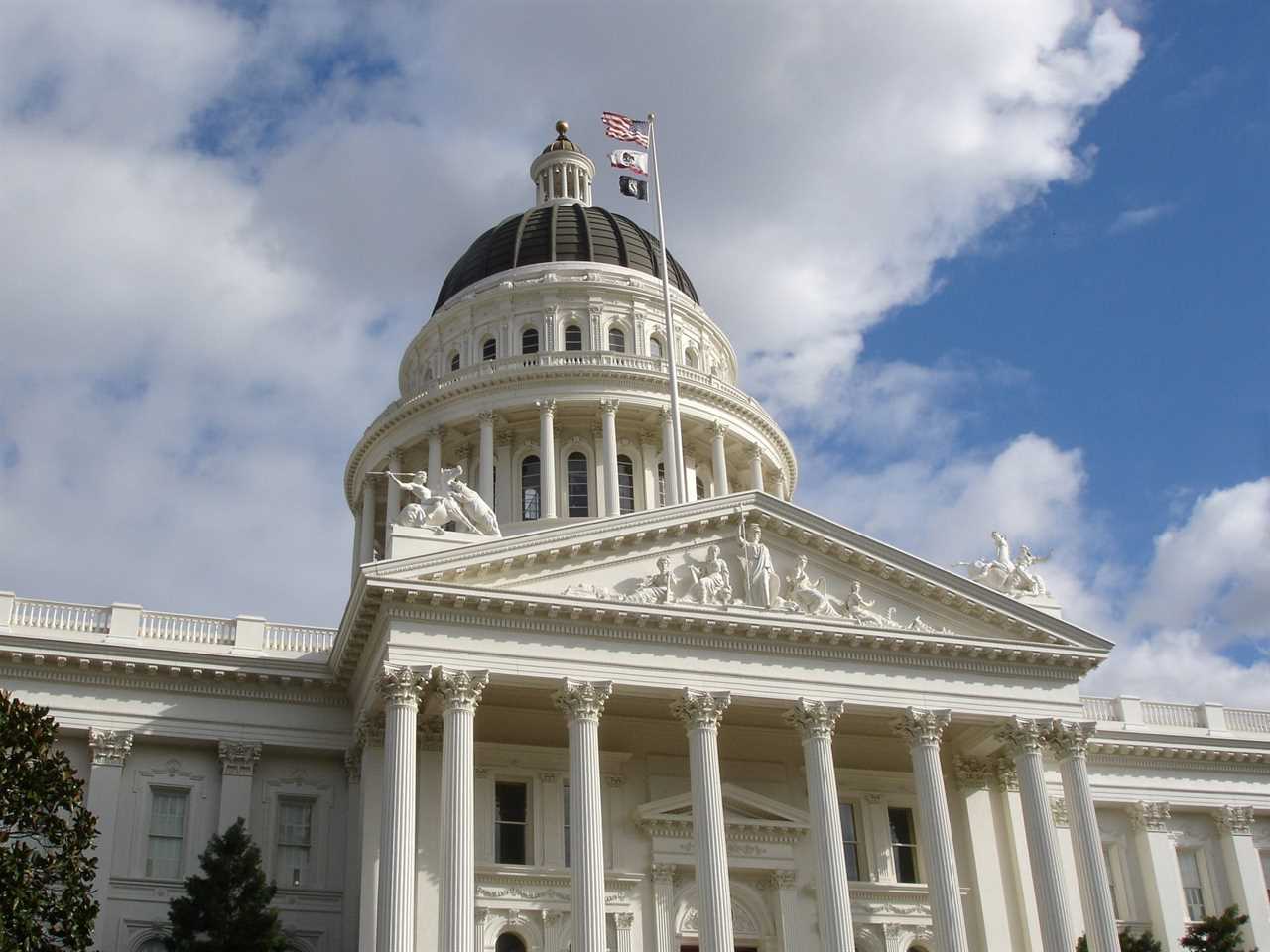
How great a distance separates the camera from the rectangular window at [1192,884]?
1652 inches

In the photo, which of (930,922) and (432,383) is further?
(432,383)

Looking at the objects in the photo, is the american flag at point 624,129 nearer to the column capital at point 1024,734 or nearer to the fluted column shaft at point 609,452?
the fluted column shaft at point 609,452

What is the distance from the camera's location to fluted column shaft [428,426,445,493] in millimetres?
51438

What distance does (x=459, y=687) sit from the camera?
102 feet

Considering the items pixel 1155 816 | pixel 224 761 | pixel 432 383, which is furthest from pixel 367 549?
pixel 1155 816

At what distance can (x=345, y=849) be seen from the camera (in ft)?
114

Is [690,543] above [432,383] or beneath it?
beneath

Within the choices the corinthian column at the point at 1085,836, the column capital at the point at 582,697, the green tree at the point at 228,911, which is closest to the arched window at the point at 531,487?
the column capital at the point at 582,697

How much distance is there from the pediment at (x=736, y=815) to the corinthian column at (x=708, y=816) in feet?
9.16

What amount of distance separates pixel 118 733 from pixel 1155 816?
28121 mm

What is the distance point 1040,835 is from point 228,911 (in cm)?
1801

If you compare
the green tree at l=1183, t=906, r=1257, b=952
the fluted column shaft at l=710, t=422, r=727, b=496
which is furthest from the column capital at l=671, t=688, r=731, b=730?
the fluted column shaft at l=710, t=422, r=727, b=496

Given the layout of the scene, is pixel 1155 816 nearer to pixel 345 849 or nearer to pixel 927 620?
pixel 927 620

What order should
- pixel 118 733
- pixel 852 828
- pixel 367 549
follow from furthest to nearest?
pixel 367 549 → pixel 852 828 → pixel 118 733
